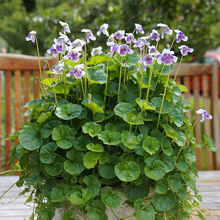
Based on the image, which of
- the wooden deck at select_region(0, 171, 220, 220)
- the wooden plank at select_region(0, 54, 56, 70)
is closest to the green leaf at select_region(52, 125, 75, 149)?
the wooden deck at select_region(0, 171, 220, 220)

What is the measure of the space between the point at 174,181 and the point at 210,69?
1.06 m

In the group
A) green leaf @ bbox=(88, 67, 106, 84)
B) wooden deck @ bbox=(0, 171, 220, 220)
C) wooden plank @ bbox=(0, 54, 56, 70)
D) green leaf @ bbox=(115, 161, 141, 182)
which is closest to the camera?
green leaf @ bbox=(115, 161, 141, 182)

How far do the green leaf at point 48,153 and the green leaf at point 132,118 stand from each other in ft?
0.58

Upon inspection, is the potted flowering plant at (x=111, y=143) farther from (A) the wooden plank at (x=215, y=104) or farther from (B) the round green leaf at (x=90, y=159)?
(A) the wooden plank at (x=215, y=104)

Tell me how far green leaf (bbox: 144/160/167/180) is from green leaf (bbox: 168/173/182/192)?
4cm


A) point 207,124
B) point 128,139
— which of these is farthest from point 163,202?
point 207,124

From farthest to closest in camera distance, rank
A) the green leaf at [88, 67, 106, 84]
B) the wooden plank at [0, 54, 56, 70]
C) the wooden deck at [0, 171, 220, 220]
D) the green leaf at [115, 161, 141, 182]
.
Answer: the wooden plank at [0, 54, 56, 70] < the wooden deck at [0, 171, 220, 220] < the green leaf at [88, 67, 106, 84] < the green leaf at [115, 161, 141, 182]

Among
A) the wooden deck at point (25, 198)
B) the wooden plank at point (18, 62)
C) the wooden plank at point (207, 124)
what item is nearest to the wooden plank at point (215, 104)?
the wooden plank at point (207, 124)

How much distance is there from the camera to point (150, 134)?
1003 mm

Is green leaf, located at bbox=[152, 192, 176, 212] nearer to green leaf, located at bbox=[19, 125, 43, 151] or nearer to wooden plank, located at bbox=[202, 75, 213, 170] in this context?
green leaf, located at bbox=[19, 125, 43, 151]

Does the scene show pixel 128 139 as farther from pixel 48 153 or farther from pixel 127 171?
pixel 48 153

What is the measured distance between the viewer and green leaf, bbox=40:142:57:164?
3.11ft

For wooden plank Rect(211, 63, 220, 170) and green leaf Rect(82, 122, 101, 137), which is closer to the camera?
green leaf Rect(82, 122, 101, 137)

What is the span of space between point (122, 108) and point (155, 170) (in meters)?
0.16
